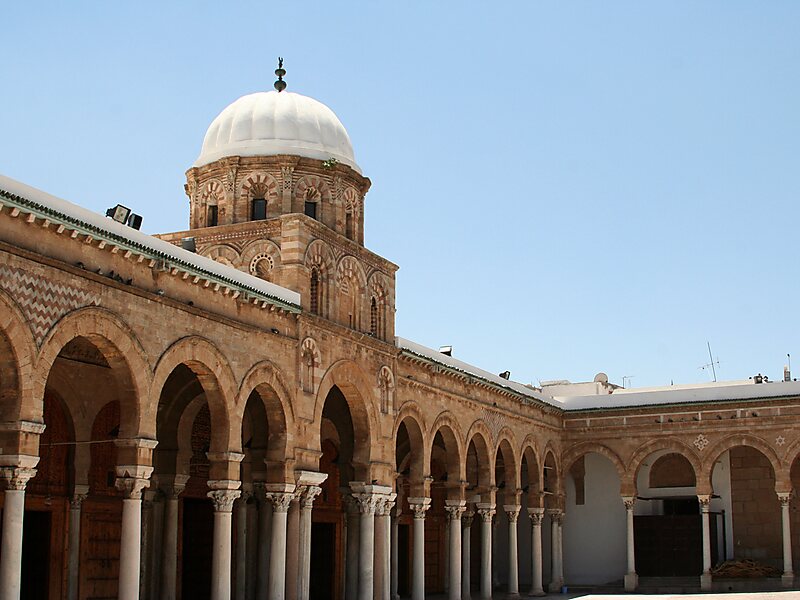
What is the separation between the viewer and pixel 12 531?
13.1 metres

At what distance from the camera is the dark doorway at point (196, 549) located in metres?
21.1

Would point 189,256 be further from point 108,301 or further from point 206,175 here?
point 206,175

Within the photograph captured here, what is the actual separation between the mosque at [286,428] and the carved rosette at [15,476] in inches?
1.4

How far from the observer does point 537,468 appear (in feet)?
98.2

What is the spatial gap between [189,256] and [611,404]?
17.9 meters

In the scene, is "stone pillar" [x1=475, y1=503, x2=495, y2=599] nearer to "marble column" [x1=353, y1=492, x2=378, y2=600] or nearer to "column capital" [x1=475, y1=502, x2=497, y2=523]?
"column capital" [x1=475, y1=502, x2=497, y2=523]

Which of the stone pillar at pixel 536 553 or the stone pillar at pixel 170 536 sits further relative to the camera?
the stone pillar at pixel 536 553

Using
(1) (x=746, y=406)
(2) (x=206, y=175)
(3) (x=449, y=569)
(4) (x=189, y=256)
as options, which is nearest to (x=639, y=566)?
(1) (x=746, y=406)

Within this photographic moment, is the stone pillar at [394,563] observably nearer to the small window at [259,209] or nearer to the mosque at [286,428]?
the mosque at [286,428]

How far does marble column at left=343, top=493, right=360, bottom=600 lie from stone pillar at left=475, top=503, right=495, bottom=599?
206 inches

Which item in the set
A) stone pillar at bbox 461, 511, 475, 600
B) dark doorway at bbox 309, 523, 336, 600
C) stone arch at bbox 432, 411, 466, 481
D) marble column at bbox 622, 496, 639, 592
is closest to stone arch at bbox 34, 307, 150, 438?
dark doorway at bbox 309, 523, 336, 600

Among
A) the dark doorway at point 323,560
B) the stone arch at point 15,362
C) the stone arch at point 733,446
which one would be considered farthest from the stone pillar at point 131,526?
the stone arch at point 733,446

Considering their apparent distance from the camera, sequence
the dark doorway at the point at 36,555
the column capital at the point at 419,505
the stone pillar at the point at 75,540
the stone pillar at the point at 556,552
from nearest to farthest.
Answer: the dark doorway at the point at 36,555 → the stone pillar at the point at 75,540 → the column capital at the point at 419,505 → the stone pillar at the point at 556,552

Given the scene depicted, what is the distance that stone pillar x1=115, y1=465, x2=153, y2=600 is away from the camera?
14.9 meters
